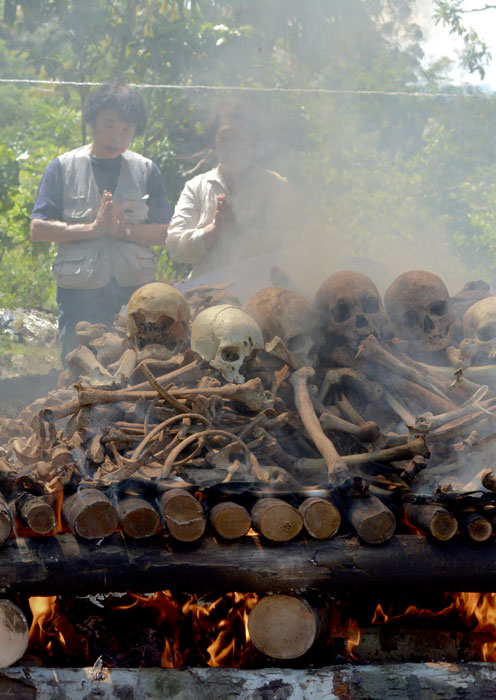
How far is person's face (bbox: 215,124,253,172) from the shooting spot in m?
5.20

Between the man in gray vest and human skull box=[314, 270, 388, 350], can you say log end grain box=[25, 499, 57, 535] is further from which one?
the man in gray vest

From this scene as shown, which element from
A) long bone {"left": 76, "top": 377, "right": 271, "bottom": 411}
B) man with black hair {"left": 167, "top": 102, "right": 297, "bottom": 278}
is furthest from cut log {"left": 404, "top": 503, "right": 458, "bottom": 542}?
man with black hair {"left": 167, "top": 102, "right": 297, "bottom": 278}

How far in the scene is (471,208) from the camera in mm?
7746

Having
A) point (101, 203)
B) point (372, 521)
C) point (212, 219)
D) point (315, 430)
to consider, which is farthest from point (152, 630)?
point (212, 219)

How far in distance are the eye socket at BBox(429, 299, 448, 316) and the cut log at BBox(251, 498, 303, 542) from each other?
73.5 inches

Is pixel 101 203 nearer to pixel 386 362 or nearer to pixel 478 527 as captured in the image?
pixel 386 362

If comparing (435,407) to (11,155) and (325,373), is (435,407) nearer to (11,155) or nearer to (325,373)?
(325,373)

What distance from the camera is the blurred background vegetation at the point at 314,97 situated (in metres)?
5.74

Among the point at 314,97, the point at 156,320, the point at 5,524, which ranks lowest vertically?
the point at 5,524

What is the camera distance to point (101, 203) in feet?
16.4

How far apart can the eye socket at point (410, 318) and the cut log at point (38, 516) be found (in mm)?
2291

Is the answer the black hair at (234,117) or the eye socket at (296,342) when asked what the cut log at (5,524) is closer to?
the eye socket at (296,342)

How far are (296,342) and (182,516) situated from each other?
153cm

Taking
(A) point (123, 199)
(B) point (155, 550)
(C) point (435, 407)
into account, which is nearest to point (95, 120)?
(A) point (123, 199)
